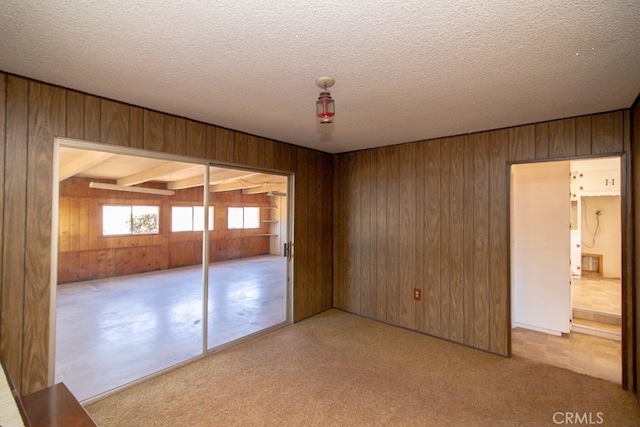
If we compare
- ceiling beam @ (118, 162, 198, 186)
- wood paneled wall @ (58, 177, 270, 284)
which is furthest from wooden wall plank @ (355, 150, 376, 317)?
ceiling beam @ (118, 162, 198, 186)

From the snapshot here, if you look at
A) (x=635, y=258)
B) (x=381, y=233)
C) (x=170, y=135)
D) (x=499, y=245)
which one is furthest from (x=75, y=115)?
(x=635, y=258)

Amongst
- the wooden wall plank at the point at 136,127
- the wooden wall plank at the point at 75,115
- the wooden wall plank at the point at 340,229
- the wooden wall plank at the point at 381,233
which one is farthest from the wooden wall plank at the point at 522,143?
the wooden wall plank at the point at 75,115

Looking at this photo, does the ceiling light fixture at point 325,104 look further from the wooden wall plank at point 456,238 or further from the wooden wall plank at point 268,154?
the wooden wall plank at point 456,238

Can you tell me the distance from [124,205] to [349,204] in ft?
9.25

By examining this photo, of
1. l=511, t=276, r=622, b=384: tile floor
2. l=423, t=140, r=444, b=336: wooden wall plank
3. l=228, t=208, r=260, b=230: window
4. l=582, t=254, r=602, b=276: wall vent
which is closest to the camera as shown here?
l=511, t=276, r=622, b=384: tile floor

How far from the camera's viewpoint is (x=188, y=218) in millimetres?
3100

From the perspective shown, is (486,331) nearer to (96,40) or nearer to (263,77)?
(263,77)

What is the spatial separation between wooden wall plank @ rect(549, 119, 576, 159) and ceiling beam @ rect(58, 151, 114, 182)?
4001 millimetres

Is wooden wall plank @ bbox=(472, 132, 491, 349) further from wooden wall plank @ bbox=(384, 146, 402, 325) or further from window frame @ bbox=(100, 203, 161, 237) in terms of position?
window frame @ bbox=(100, 203, 161, 237)

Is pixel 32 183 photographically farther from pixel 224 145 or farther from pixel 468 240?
pixel 468 240

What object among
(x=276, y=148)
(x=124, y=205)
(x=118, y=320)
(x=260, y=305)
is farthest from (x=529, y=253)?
(x=118, y=320)

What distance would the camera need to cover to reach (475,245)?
10.7 feet

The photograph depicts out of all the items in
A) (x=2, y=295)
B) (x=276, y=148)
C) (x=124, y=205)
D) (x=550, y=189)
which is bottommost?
(x=2, y=295)

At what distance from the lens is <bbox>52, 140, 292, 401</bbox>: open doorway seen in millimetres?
2322
